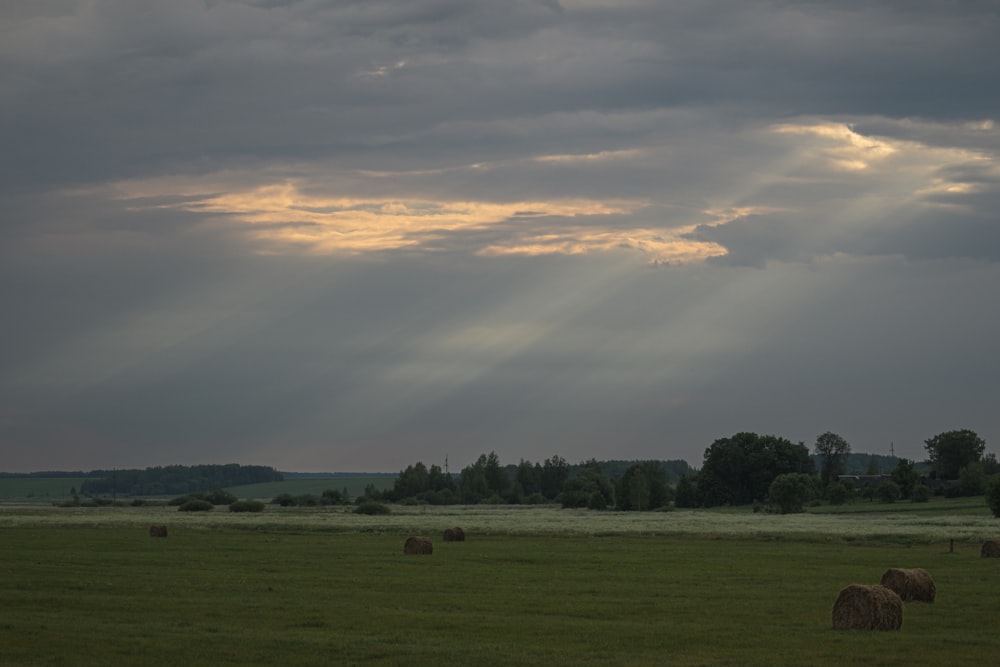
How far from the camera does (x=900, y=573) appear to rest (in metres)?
30.6

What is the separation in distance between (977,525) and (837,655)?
6776 cm

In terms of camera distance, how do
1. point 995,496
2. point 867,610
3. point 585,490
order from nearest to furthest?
point 867,610 < point 995,496 < point 585,490

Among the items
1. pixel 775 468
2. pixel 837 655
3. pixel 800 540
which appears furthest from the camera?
pixel 775 468

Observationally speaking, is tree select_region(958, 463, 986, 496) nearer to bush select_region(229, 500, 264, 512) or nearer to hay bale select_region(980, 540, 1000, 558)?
bush select_region(229, 500, 264, 512)

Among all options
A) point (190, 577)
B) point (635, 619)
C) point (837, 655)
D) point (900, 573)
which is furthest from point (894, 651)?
point (190, 577)

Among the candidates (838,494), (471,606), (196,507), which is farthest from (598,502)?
(471,606)

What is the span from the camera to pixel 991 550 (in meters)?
48.8

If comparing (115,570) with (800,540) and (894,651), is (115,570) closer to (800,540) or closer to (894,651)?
(894,651)

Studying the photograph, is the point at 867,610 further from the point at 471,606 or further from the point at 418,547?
the point at 418,547

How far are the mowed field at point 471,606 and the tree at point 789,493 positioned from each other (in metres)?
76.6

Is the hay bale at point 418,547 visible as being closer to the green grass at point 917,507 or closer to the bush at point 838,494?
the green grass at point 917,507

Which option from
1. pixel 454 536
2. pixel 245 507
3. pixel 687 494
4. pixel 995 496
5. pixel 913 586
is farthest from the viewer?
pixel 687 494

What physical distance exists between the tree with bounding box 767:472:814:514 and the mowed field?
76.6 m

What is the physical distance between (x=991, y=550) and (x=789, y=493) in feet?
280
